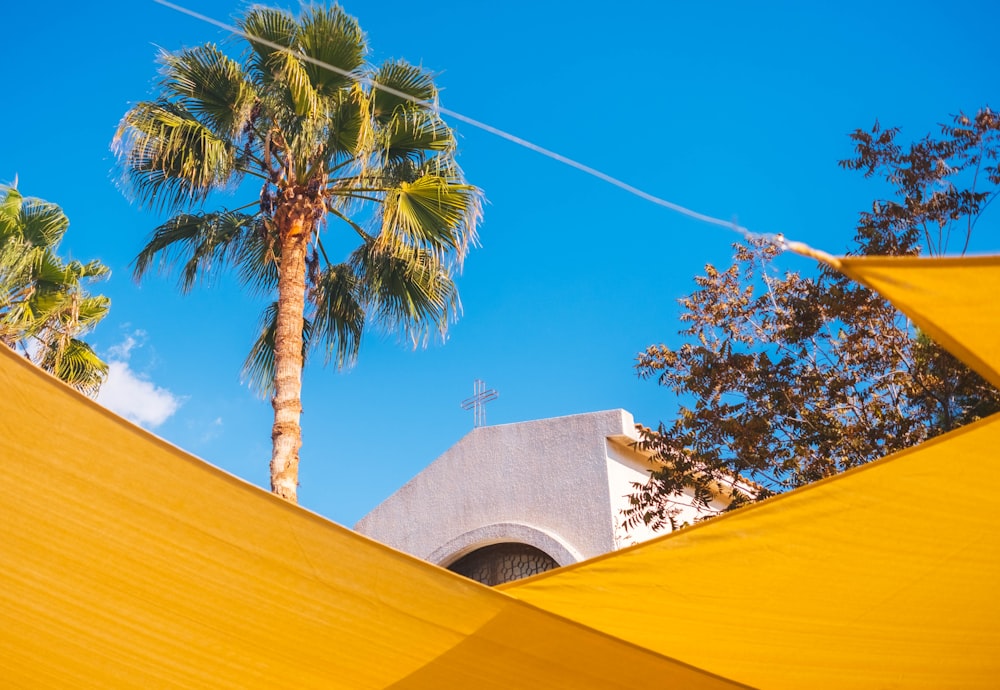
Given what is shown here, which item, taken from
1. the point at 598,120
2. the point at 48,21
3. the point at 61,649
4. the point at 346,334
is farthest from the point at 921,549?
the point at 48,21

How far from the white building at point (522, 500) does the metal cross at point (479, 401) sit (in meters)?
0.63

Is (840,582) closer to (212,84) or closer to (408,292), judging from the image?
(408,292)

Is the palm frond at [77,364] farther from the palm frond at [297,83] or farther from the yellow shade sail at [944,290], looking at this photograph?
the yellow shade sail at [944,290]

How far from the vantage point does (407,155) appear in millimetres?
8141

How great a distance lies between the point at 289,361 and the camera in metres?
7.30

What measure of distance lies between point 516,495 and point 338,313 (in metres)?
3.50

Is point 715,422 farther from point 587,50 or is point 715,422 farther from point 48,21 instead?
point 48,21

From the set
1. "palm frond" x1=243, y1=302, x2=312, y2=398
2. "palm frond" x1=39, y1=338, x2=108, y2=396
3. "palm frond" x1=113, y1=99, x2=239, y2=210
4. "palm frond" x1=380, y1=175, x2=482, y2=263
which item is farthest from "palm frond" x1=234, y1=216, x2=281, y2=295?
"palm frond" x1=39, y1=338, x2=108, y2=396

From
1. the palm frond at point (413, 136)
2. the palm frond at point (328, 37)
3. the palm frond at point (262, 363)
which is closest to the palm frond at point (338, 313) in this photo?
the palm frond at point (262, 363)

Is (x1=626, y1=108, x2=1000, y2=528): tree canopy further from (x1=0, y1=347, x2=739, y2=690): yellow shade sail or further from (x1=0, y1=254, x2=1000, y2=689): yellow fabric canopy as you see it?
(x1=0, y1=347, x2=739, y2=690): yellow shade sail

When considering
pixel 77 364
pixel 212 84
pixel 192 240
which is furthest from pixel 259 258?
pixel 77 364

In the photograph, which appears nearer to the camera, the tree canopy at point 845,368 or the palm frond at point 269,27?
the tree canopy at point 845,368

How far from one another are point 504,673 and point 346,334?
611cm

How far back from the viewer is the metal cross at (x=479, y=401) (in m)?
12.5
